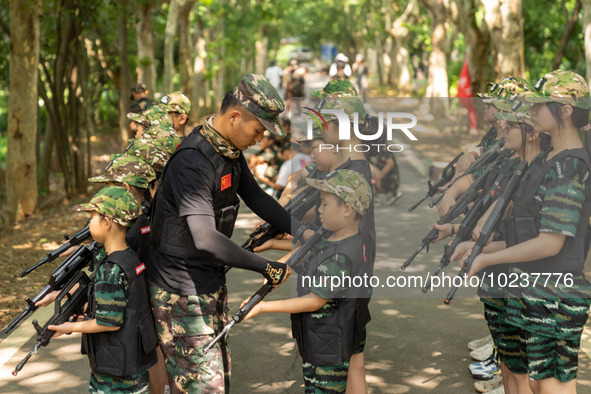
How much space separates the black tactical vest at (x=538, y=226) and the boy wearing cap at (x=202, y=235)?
47.6 inches

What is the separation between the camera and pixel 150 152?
4848 mm

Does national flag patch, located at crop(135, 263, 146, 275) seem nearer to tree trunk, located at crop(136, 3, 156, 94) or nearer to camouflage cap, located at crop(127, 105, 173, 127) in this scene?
camouflage cap, located at crop(127, 105, 173, 127)

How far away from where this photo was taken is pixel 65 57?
12188 mm

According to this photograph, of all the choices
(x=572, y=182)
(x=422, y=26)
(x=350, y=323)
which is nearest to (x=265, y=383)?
(x=350, y=323)

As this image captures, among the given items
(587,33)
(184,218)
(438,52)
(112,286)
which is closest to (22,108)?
(112,286)

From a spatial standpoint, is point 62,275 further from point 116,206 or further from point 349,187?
point 349,187

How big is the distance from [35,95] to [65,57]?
1783mm

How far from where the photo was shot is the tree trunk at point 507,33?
11461 millimetres

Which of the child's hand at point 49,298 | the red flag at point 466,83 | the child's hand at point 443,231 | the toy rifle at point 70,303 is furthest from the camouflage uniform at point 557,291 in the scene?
the red flag at point 466,83

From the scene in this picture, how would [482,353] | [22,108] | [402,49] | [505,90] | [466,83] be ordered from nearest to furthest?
1. [505,90]
2. [482,353]
3. [22,108]
4. [466,83]
5. [402,49]

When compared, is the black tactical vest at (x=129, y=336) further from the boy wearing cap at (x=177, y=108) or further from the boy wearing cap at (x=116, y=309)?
the boy wearing cap at (x=177, y=108)

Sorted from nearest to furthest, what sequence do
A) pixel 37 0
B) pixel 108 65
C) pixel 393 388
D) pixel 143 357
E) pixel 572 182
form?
pixel 572 182
pixel 143 357
pixel 393 388
pixel 37 0
pixel 108 65

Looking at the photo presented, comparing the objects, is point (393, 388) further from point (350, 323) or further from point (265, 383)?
point (350, 323)

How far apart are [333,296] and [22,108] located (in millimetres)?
7964
